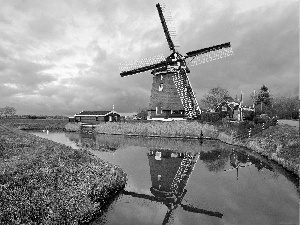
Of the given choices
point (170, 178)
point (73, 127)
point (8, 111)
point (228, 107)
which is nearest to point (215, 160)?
point (170, 178)

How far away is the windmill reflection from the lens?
38.1 ft

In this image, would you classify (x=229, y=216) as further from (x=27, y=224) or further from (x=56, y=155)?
(x=56, y=155)

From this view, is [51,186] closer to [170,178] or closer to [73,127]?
[170,178]

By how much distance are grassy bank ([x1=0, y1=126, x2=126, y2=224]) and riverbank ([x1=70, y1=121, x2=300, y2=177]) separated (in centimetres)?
1326

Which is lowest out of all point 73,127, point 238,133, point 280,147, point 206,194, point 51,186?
point 206,194

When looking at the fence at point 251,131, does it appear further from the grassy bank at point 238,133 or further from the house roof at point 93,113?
the house roof at point 93,113

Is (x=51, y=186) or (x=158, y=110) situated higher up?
(x=158, y=110)

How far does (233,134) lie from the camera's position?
33.1 metres

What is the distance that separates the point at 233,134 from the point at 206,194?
71.9 ft

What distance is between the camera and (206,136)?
3928 centimetres

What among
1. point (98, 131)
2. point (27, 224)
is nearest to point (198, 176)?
Answer: point (27, 224)

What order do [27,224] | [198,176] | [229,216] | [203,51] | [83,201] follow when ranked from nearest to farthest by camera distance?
[27,224] → [83,201] → [229,216] → [198,176] → [203,51]

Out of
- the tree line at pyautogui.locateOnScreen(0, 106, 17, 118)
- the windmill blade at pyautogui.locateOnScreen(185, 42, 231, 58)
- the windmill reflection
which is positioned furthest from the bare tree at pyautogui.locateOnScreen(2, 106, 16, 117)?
the windmill reflection

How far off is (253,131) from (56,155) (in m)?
26.8
